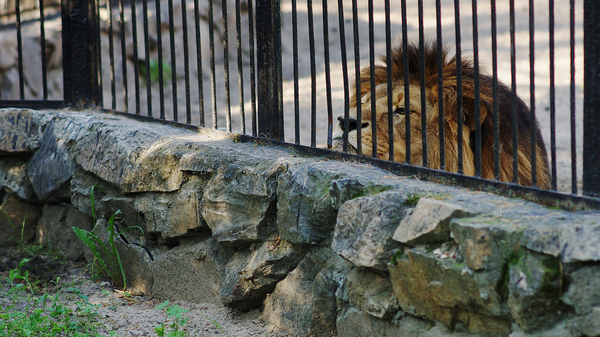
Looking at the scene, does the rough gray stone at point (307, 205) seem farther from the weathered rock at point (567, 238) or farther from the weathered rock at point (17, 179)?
the weathered rock at point (17, 179)

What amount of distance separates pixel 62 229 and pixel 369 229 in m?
2.90

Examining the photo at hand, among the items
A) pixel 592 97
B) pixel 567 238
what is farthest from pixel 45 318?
pixel 592 97

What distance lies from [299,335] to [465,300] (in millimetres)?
1056

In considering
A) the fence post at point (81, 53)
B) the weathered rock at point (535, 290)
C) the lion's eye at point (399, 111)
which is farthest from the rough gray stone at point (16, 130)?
the weathered rock at point (535, 290)

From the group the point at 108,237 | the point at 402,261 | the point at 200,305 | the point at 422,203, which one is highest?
the point at 422,203

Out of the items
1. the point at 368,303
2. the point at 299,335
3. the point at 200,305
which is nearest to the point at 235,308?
the point at 200,305

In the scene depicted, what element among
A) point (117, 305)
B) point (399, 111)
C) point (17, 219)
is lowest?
point (117, 305)

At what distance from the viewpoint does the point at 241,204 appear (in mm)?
2961

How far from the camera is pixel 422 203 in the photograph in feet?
6.87

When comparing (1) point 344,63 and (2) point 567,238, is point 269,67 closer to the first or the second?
(1) point 344,63

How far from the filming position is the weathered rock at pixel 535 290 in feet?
5.46

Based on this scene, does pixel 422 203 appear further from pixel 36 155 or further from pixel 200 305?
pixel 36 155

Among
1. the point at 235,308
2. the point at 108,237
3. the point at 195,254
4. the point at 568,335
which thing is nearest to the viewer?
the point at 568,335

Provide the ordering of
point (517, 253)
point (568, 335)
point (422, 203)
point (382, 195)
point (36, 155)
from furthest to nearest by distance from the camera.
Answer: point (36, 155)
point (382, 195)
point (422, 203)
point (517, 253)
point (568, 335)
